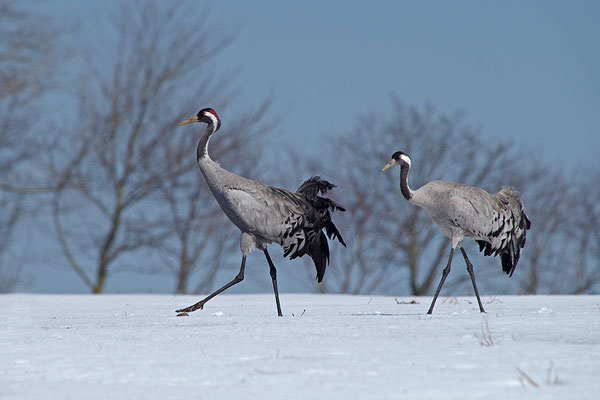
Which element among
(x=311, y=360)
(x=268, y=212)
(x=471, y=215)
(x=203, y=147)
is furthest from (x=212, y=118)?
(x=311, y=360)

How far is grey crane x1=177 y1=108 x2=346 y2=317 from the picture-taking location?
8.02m

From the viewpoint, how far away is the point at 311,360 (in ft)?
14.3

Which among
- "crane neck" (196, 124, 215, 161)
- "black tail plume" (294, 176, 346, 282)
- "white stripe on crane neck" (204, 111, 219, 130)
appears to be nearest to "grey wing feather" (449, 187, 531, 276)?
"black tail plume" (294, 176, 346, 282)

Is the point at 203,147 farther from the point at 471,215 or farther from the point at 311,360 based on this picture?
the point at 311,360

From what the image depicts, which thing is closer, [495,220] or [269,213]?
[269,213]

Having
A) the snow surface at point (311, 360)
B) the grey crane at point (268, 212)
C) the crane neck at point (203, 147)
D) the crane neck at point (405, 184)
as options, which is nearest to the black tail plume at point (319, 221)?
the grey crane at point (268, 212)

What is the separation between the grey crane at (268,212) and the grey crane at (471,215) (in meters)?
0.96

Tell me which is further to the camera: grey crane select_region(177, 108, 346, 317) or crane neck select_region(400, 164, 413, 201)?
crane neck select_region(400, 164, 413, 201)

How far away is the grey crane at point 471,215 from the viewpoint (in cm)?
820

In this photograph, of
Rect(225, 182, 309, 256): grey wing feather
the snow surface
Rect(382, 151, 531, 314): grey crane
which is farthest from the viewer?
Rect(382, 151, 531, 314): grey crane

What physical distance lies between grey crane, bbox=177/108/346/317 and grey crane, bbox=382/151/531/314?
96 centimetres

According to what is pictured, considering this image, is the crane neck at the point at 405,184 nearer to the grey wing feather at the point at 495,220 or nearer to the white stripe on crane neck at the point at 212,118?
the grey wing feather at the point at 495,220

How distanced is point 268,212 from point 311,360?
3.80m

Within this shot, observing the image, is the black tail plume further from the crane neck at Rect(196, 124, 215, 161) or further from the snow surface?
the snow surface
